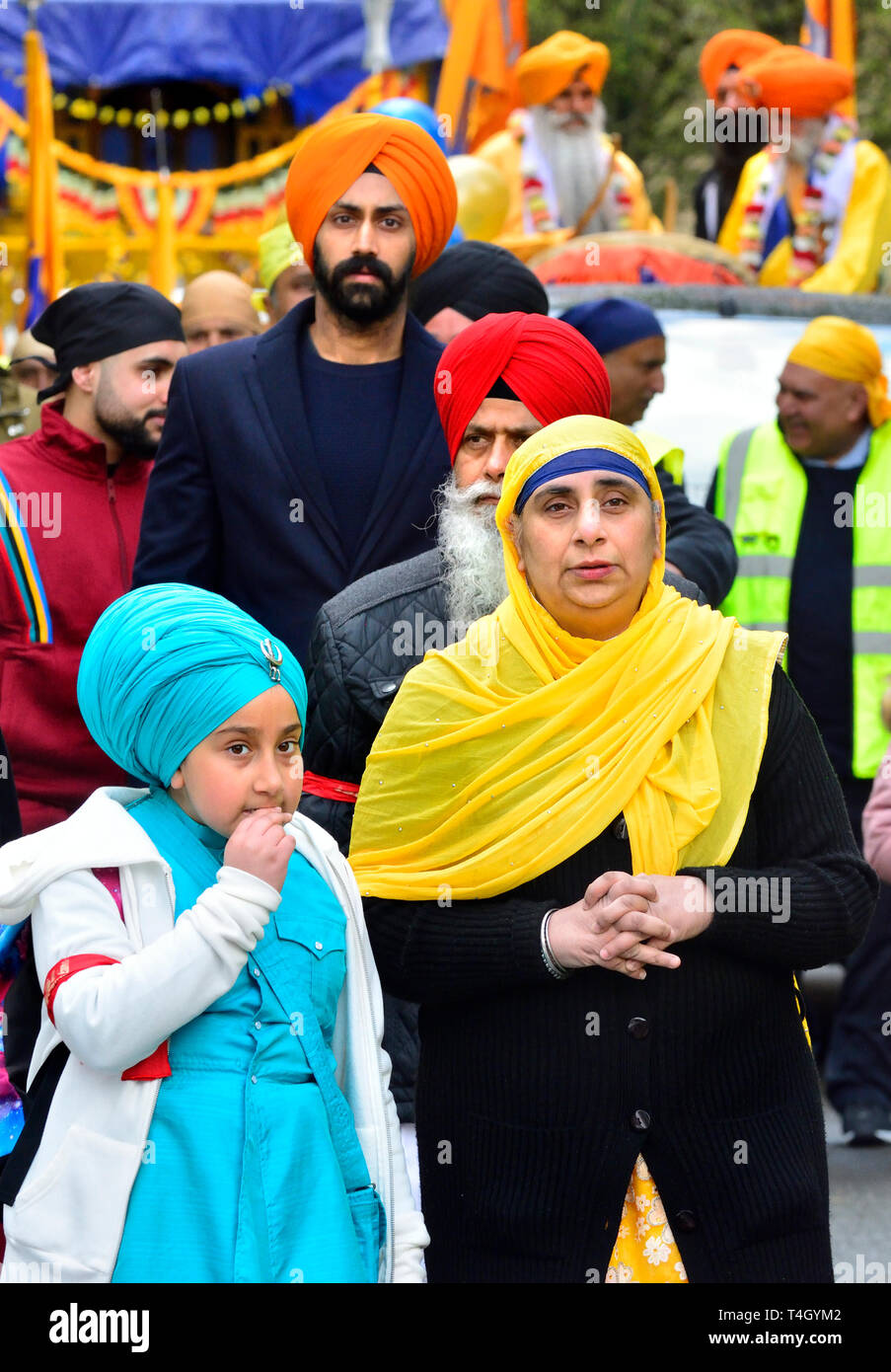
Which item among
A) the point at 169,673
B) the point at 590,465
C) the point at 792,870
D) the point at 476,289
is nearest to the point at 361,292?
the point at 476,289

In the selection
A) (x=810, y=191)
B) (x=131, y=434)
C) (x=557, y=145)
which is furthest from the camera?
(x=557, y=145)

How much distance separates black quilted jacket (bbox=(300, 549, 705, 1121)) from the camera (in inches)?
142

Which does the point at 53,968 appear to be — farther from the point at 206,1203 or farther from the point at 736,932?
the point at 736,932

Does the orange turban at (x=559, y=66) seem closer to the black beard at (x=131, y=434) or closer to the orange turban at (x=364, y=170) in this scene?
the black beard at (x=131, y=434)

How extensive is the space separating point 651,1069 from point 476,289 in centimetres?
267

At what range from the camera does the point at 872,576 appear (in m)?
6.34

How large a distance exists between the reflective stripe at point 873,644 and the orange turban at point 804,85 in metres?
4.16

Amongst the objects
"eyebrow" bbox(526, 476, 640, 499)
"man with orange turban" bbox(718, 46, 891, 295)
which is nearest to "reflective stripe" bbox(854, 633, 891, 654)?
"eyebrow" bbox(526, 476, 640, 499)

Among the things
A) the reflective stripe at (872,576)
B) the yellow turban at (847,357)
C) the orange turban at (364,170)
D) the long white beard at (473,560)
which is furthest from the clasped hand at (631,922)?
the yellow turban at (847,357)

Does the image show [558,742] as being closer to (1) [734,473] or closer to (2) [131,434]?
(2) [131,434]

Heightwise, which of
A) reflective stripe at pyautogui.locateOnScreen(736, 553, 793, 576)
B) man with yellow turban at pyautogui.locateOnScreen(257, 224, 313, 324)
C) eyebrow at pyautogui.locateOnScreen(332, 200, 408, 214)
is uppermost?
man with yellow turban at pyautogui.locateOnScreen(257, 224, 313, 324)

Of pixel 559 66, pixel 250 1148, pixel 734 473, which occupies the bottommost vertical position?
pixel 250 1148

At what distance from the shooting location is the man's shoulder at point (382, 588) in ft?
12.0

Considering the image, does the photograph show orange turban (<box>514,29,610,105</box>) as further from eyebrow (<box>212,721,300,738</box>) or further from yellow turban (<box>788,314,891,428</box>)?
eyebrow (<box>212,721,300,738</box>)
